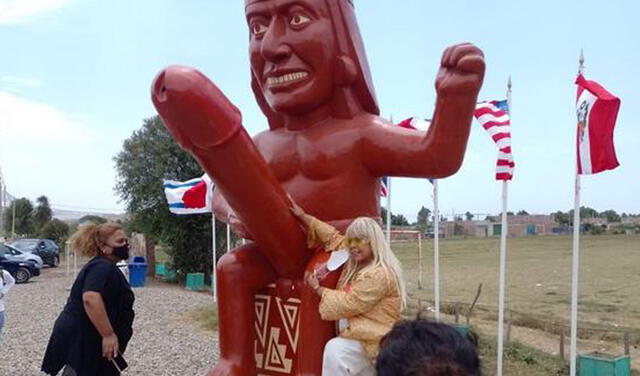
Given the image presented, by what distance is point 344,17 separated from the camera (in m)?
2.84

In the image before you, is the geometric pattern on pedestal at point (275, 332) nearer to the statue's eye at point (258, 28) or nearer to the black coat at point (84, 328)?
the statue's eye at point (258, 28)

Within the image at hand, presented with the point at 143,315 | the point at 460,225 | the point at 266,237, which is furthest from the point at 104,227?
the point at 460,225

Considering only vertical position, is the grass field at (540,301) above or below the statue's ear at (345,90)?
below

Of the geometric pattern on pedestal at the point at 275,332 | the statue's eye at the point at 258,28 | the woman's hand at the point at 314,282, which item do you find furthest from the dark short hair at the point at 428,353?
the statue's eye at the point at 258,28

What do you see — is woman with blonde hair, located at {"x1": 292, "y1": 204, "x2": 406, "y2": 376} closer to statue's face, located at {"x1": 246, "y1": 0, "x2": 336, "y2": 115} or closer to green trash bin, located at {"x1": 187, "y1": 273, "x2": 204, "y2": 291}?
statue's face, located at {"x1": 246, "y1": 0, "x2": 336, "y2": 115}

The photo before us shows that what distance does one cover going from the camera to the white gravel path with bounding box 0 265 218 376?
8.53 metres

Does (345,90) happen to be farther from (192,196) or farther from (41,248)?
(41,248)

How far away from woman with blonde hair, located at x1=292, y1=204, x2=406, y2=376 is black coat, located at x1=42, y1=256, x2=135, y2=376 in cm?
183

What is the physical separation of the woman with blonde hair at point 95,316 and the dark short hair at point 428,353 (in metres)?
2.94

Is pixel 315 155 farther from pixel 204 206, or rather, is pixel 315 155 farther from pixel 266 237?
pixel 204 206

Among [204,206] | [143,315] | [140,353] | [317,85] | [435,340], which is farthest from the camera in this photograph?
[143,315]

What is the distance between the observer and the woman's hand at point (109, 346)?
384cm

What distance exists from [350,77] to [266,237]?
81 cm

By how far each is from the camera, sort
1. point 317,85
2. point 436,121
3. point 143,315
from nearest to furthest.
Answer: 1. point 436,121
2. point 317,85
3. point 143,315
